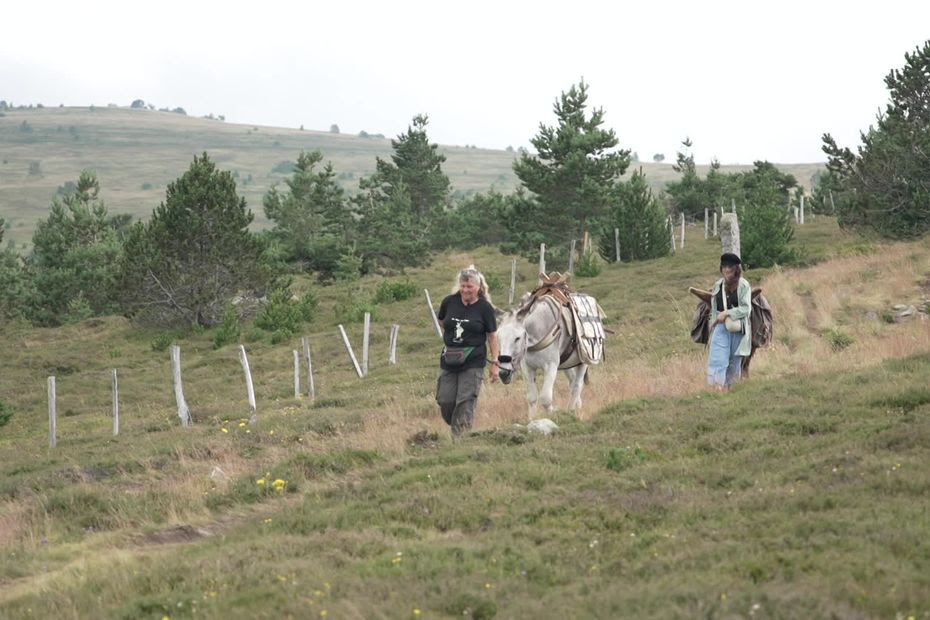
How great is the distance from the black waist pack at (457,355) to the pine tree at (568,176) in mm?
29504

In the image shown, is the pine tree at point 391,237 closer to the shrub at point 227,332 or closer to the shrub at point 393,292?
the shrub at point 393,292

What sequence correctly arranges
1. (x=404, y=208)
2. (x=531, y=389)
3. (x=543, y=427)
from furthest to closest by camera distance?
(x=404, y=208) → (x=531, y=389) → (x=543, y=427)

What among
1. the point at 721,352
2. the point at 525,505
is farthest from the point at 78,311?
the point at 525,505

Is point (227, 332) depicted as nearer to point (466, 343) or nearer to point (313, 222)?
point (313, 222)

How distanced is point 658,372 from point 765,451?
6.71m

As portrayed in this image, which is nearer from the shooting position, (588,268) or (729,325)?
(729,325)

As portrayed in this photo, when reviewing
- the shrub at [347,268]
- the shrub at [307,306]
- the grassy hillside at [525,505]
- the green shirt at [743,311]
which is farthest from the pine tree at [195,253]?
the green shirt at [743,311]

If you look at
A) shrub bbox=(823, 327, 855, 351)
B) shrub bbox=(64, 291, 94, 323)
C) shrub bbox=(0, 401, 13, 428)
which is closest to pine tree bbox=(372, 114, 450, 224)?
shrub bbox=(64, 291, 94, 323)

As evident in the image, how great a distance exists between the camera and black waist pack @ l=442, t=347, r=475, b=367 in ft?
37.3

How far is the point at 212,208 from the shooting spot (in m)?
34.5

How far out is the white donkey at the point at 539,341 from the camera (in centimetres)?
1231

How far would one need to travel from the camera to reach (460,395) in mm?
11609

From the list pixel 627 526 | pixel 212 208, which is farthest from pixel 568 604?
pixel 212 208

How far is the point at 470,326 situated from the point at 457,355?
1.18 feet
